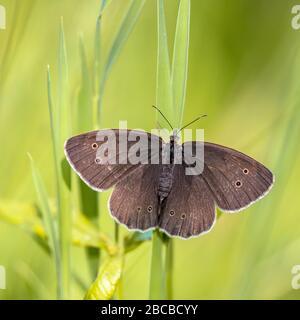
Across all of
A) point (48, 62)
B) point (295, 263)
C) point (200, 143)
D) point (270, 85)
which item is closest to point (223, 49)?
point (270, 85)

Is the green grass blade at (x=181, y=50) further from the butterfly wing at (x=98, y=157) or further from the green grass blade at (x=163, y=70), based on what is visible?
the butterfly wing at (x=98, y=157)

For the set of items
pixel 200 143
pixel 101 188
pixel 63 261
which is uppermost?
pixel 200 143

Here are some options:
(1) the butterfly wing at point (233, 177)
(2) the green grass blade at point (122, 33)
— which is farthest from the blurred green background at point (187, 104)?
(2) the green grass blade at point (122, 33)

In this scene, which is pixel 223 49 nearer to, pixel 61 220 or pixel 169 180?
pixel 169 180

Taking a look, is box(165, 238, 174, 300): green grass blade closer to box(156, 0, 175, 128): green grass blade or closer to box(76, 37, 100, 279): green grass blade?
box(76, 37, 100, 279): green grass blade

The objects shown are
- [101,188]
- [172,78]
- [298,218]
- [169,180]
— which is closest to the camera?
[172,78]

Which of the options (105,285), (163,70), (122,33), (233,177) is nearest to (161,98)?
A: (163,70)

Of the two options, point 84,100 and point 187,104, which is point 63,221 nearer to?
point 84,100

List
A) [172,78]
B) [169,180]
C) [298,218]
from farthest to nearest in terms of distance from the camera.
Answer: [298,218], [169,180], [172,78]
